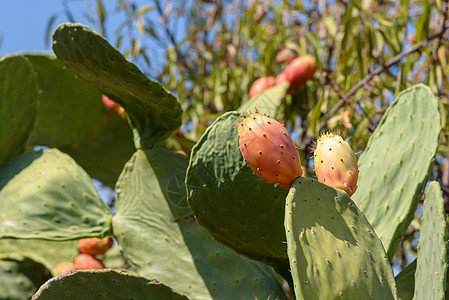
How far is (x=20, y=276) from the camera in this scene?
1.75 meters

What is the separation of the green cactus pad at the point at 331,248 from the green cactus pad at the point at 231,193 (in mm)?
168

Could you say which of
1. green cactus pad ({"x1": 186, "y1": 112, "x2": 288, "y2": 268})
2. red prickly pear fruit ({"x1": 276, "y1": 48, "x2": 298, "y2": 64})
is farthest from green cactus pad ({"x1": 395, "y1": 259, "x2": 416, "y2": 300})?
red prickly pear fruit ({"x1": 276, "y1": 48, "x2": 298, "y2": 64})

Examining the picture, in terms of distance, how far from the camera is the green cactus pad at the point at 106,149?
222cm

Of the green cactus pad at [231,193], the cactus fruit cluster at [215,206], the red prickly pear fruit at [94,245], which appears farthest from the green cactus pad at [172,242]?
the red prickly pear fruit at [94,245]

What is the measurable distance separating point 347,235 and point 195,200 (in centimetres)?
32

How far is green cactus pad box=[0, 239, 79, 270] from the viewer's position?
190 centimetres

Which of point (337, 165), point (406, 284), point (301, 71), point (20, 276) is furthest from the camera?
point (301, 71)

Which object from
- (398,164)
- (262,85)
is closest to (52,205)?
(398,164)

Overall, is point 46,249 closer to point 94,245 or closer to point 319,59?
point 94,245

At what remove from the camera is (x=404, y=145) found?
133 cm

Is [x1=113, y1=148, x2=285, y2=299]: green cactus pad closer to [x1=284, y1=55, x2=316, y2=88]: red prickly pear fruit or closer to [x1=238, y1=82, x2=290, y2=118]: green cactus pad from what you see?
→ [x1=238, y1=82, x2=290, y2=118]: green cactus pad

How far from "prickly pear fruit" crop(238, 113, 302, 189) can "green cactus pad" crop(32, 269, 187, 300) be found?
315mm

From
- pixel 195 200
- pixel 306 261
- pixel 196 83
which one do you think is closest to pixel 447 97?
pixel 196 83

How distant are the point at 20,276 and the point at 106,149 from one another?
62cm
